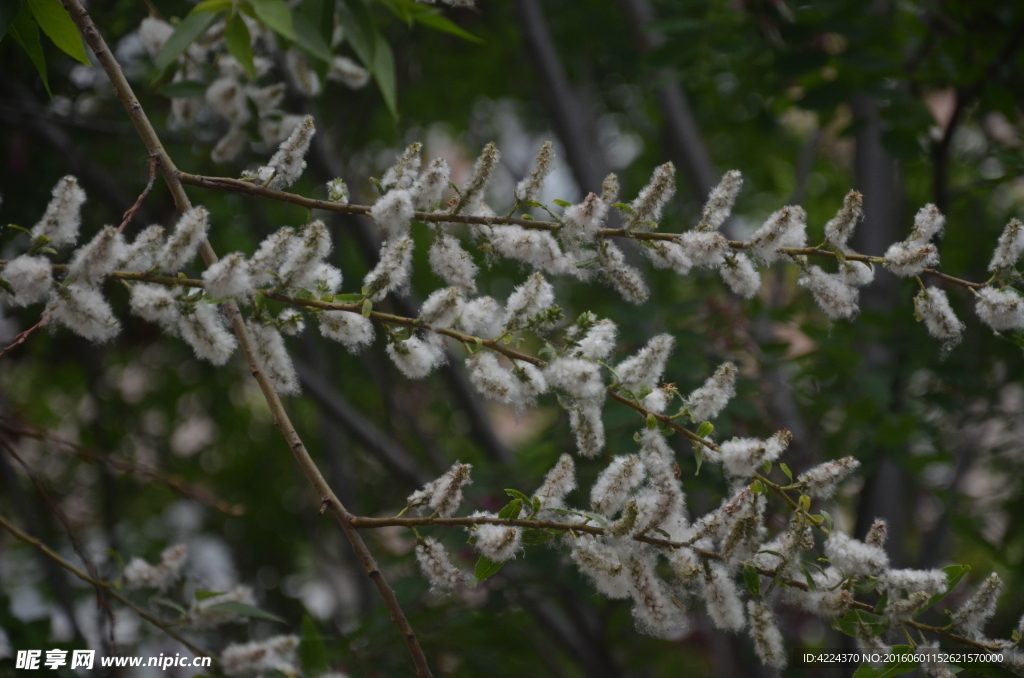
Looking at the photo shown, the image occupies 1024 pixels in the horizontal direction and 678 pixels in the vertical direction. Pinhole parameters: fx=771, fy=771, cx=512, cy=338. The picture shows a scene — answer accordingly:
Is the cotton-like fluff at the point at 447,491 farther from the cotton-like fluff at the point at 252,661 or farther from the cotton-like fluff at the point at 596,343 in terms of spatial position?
the cotton-like fluff at the point at 252,661

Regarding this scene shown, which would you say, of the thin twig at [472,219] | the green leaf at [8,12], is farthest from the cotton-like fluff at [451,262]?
the green leaf at [8,12]

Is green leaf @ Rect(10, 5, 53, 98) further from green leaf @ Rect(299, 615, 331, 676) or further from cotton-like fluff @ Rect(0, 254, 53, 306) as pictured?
green leaf @ Rect(299, 615, 331, 676)

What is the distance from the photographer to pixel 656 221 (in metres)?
1.18

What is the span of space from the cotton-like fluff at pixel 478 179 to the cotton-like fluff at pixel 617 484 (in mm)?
446

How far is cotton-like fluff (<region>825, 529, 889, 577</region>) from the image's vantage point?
3.62 feet

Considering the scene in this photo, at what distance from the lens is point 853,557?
43.6 inches

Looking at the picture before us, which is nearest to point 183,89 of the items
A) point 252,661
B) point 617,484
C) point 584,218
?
point 584,218

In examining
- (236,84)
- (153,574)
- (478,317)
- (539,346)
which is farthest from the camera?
(539,346)

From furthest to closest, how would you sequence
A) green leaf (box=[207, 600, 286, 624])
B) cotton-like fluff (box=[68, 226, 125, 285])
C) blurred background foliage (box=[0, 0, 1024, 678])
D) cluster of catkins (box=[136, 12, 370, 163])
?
blurred background foliage (box=[0, 0, 1024, 678])
cluster of catkins (box=[136, 12, 370, 163])
green leaf (box=[207, 600, 286, 624])
cotton-like fluff (box=[68, 226, 125, 285])

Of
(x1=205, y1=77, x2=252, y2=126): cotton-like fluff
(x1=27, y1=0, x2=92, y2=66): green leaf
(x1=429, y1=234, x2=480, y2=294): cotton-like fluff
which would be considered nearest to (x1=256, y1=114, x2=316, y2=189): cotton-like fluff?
(x1=429, y1=234, x2=480, y2=294): cotton-like fluff

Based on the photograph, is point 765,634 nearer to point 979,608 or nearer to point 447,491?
point 979,608

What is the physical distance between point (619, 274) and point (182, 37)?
79 cm

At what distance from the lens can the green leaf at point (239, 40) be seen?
4.31 ft

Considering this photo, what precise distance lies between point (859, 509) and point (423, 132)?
2.50 meters
